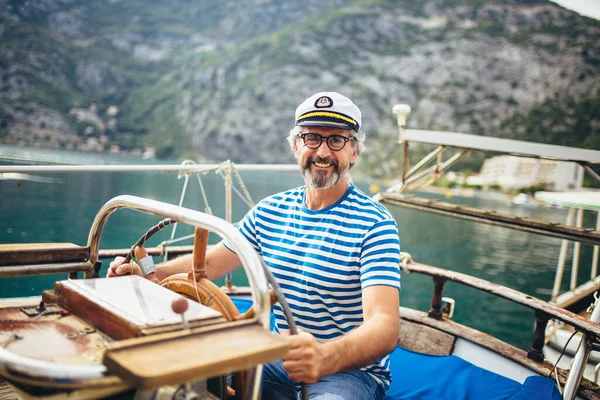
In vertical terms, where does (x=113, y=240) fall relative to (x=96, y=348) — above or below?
below

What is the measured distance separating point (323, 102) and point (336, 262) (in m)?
0.78

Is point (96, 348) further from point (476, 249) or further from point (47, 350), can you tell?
point (476, 249)

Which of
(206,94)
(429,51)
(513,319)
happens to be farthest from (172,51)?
(513,319)

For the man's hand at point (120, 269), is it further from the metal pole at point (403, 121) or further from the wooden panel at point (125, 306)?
the metal pole at point (403, 121)

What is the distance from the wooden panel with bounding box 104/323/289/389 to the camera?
0.95 m

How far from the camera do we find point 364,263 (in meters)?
1.98

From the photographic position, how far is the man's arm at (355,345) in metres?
→ 1.40

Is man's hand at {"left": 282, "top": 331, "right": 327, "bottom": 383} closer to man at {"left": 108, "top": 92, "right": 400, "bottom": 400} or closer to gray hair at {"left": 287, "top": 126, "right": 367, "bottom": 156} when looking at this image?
man at {"left": 108, "top": 92, "right": 400, "bottom": 400}

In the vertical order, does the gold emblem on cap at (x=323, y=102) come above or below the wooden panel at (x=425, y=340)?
above

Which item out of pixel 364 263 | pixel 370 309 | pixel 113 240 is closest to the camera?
pixel 370 309

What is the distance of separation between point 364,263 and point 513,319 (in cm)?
2211

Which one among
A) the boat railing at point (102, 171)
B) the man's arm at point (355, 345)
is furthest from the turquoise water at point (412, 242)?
the man's arm at point (355, 345)

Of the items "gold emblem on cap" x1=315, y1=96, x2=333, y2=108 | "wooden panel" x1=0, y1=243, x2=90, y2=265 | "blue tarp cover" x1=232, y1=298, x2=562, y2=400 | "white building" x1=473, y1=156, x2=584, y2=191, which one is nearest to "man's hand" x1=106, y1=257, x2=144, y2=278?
"wooden panel" x1=0, y1=243, x2=90, y2=265

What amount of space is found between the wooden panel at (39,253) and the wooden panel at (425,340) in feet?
8.53
